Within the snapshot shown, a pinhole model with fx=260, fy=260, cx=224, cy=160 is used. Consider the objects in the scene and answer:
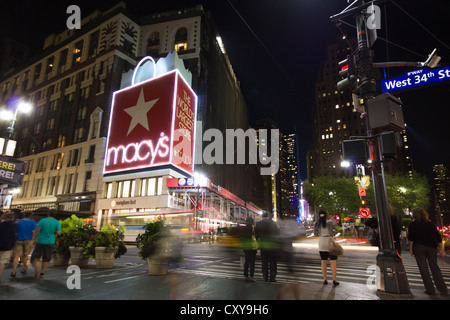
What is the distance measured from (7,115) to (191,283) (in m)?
16.1

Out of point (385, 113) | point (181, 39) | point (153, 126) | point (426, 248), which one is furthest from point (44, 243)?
point (181, 39)

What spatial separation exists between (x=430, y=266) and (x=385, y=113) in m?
3.91

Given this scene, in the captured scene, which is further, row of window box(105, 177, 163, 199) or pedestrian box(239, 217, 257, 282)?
row of window box(105, 177, 163, 199)

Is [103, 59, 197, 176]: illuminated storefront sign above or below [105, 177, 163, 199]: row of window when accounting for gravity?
above

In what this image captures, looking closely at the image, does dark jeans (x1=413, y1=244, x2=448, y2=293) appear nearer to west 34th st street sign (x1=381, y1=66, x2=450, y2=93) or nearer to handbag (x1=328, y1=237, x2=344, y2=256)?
handbag (x1=328, y1=237, x2=344, y2=256)

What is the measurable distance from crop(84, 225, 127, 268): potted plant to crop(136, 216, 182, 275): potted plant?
6.79 ft

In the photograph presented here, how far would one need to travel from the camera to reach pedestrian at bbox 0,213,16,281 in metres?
6.98

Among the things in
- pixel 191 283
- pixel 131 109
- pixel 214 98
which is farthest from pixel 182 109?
pixel 191 283

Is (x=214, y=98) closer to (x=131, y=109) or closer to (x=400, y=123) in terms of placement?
(x=131, y=109)

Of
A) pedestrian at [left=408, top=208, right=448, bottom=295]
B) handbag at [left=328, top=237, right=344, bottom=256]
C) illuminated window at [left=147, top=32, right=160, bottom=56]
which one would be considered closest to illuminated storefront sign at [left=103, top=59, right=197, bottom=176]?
illuminated window at [left=147, top=32, right=160, bottom=56]

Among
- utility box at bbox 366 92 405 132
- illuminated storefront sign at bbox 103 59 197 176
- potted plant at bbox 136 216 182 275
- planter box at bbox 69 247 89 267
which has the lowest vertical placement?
planter box at bbox 69 247 89 267

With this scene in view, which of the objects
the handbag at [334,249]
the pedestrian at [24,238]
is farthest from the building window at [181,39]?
the handbag at [334,249]

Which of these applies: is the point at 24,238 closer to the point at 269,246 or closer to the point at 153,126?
the point at 269,246

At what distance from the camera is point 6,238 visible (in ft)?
23.4
